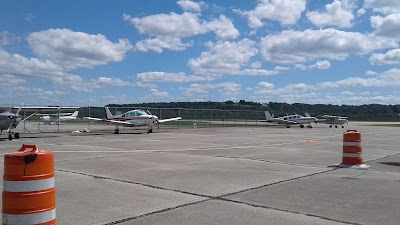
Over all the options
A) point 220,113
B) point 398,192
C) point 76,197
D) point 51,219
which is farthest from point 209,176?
point 220,113

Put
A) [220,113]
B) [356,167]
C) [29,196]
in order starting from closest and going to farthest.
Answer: [29,196] → [356,167] → [220,113]

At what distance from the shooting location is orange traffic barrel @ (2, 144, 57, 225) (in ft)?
12.5

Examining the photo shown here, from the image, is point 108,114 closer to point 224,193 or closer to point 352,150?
point 352,150

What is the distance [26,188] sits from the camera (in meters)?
3.82

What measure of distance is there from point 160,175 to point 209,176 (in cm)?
117

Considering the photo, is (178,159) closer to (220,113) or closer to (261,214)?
(261,214)

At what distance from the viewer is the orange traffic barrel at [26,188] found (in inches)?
150

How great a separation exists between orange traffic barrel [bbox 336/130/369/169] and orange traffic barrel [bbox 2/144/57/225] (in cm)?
917

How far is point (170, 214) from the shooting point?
5828 mm

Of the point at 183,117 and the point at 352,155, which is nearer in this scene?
the point at 352,155

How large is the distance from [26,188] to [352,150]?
9504 millimetres

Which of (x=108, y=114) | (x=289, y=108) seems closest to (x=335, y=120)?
(x=108, y=114)

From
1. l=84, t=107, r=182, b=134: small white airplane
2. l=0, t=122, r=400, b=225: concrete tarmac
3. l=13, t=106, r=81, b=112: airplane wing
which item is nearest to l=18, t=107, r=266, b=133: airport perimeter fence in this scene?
l=84, t=107, r=182, b=134: small white airplane

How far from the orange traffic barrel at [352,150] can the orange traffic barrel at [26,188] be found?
917 centimetres
